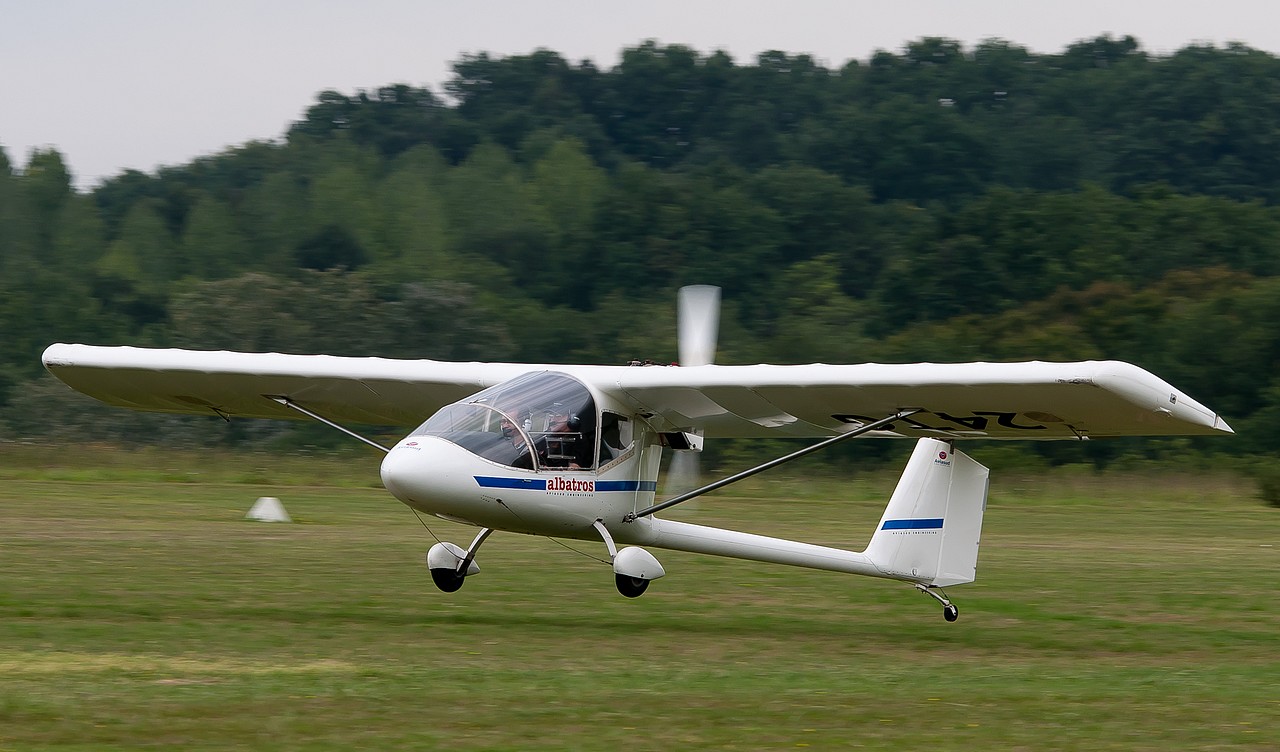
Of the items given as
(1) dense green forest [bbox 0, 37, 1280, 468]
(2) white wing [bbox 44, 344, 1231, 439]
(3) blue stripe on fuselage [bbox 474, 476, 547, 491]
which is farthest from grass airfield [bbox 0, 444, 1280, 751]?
(1) dense green forest [bbox 0, 37, 1280, 468]

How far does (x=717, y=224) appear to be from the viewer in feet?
221

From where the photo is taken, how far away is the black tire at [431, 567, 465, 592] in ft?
45.2

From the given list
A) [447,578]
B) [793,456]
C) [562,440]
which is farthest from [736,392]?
[447,578]

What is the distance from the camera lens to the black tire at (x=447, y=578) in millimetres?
13781

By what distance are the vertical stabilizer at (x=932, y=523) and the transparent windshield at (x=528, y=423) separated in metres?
2.93

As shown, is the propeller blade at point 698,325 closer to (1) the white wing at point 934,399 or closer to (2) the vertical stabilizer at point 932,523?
(1) the white wing at point 934,399

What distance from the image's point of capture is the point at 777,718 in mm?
8852

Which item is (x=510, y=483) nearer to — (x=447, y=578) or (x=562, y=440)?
(x=562, y=440)

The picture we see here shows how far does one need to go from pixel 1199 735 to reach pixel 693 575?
9.04 meters

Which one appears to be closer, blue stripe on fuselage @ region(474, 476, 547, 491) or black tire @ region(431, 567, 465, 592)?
blue stripe on fuselage @ region(474, 476, 547, 491)

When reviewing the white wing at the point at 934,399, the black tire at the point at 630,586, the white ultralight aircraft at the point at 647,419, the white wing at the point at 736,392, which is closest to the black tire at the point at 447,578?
the white ultralight aircraft at the point at 647,419

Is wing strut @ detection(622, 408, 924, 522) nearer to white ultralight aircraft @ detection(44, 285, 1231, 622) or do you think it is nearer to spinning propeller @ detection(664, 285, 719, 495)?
white ultralight aircraft @ detection(44, 285, 1231, 622)

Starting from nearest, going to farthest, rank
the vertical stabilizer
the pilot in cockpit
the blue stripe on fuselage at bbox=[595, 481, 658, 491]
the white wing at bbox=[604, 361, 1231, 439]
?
the white wing at bbox=[604, 361, 1231, 439] < the pilot in cockpit < the blue stripe on fuselage at bbox=[595, 481, 658, 491] < the vertical stabilizer

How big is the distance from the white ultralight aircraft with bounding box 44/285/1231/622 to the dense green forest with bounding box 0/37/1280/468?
28.6 metres
